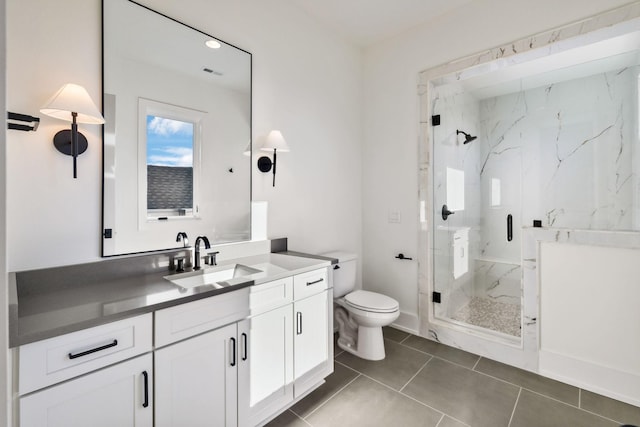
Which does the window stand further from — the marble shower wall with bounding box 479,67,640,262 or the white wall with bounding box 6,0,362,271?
the marble shower wall with bounding box 479,67,640,262

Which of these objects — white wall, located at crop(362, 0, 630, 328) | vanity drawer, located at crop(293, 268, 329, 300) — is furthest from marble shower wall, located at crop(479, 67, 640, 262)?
vanity drawer, located at crop(293, 268, 329, 300)

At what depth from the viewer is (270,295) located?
64.9 inches

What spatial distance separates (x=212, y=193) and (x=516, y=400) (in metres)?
2.35

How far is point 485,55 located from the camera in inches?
93.7

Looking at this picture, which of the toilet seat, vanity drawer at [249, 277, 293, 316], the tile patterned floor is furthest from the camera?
the toilet seat

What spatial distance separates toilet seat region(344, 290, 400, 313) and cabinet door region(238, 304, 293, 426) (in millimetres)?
779

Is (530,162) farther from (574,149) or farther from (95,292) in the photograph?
(95,292)

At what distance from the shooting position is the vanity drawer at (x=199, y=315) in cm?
122

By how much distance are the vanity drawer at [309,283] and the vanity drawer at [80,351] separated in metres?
0.81

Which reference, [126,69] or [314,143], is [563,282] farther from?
[126,69]

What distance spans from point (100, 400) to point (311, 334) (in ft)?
3.65

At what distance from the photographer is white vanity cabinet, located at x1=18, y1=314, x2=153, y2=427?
938mm

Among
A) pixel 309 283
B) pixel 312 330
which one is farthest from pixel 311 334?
pixel 309 283

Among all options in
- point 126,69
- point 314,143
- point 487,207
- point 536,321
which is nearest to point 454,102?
point 487,207
